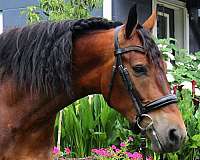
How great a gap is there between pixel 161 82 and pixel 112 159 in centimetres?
233

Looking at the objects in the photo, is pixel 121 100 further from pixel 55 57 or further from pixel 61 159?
pixel 61 159

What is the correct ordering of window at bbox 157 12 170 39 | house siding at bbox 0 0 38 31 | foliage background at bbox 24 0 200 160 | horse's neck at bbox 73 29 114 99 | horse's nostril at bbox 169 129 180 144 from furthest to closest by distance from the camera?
window at bbox 157 12 170 39
house siding at bbox 0 0 38 31
foliage background at bbox 24 0 200 160
horse's neck at bbox 73 29 114 99
horse's nostril at bbox 169 129 180 144

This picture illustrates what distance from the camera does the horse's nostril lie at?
9.39 feet

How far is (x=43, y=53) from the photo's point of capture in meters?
3.18

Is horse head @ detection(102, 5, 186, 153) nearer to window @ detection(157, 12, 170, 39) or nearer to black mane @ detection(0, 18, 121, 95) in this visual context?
black mane @ detection(0, 18, 121, 95)

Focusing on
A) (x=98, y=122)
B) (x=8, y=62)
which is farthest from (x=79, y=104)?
(x=8, y=62)

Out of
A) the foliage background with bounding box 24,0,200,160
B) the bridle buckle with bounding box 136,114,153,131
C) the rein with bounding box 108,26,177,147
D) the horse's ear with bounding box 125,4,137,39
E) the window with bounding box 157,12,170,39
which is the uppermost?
the horse's ear with bounding box 125,4,137,39

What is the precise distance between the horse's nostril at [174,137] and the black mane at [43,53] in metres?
0.67

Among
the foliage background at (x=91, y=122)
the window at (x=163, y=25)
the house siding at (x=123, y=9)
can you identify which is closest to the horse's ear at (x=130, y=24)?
the foliage background at (x=91, y=122)

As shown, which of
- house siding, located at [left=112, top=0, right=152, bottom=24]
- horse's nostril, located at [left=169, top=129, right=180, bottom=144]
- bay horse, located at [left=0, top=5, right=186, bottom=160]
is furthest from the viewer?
house siding, located at [left=112, top=0, right=152, bottom=24]

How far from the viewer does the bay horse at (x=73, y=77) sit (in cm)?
299

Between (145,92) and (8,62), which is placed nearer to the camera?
(145,92)

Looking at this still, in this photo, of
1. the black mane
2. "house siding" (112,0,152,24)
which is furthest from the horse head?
"house siding" (112,0,152,24)

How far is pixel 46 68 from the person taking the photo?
125 inches
